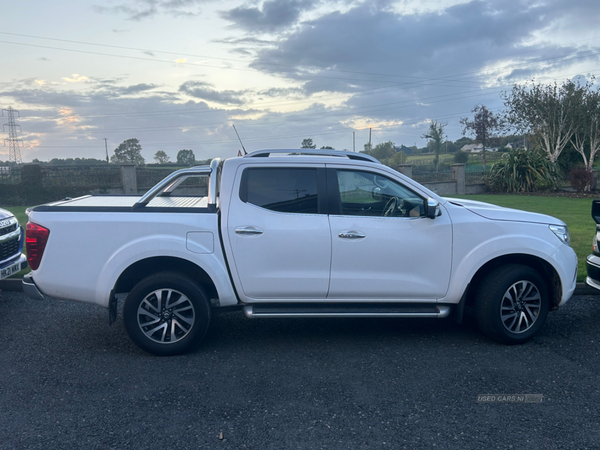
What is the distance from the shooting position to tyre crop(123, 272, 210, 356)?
476 cm

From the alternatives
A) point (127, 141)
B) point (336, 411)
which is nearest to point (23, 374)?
point (336, 411)

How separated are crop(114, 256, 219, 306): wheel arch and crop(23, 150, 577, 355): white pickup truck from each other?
0.05ft

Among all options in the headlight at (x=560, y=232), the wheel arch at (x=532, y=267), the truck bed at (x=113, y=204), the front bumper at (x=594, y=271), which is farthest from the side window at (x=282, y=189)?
the front bumper at (x=594, y=271)

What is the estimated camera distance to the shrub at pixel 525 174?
90.1 ft

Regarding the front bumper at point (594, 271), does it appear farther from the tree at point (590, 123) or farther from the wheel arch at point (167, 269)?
the tree at point (590, 123)

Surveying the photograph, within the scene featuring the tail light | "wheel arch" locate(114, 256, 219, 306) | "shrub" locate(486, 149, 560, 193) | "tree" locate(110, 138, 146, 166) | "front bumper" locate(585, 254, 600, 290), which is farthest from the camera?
"tree" locate(110, 138, 146, 166)

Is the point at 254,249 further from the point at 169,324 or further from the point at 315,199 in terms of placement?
the point at 169,324

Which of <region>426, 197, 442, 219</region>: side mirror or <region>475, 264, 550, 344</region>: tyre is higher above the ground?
<region>426, 197, 442, 219</region>: side mirror

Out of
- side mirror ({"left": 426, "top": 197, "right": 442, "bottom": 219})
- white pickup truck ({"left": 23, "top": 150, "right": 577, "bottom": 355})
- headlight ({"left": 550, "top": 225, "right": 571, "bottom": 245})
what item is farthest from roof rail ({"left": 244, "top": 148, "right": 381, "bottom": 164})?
headlight ({"left": 550, "top": 225, "right": 571, "bottom": 245})

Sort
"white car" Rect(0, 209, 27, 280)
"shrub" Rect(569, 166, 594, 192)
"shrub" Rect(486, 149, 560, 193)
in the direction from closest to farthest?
1. "white car" Rect(0, 209, 27, 280)
2. "shrub" Rect(569, 166, 594, 192)
3. "shrub" Rect(486, 149, 560, 193)

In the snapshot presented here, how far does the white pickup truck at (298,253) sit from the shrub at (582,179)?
76.7 ft

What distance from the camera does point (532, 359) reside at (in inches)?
185

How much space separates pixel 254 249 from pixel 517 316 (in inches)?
107

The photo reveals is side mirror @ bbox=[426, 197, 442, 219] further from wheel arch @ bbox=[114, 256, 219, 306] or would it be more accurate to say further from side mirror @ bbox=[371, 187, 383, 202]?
wheel arch @ bbox=[114, 256, 219, 306]
